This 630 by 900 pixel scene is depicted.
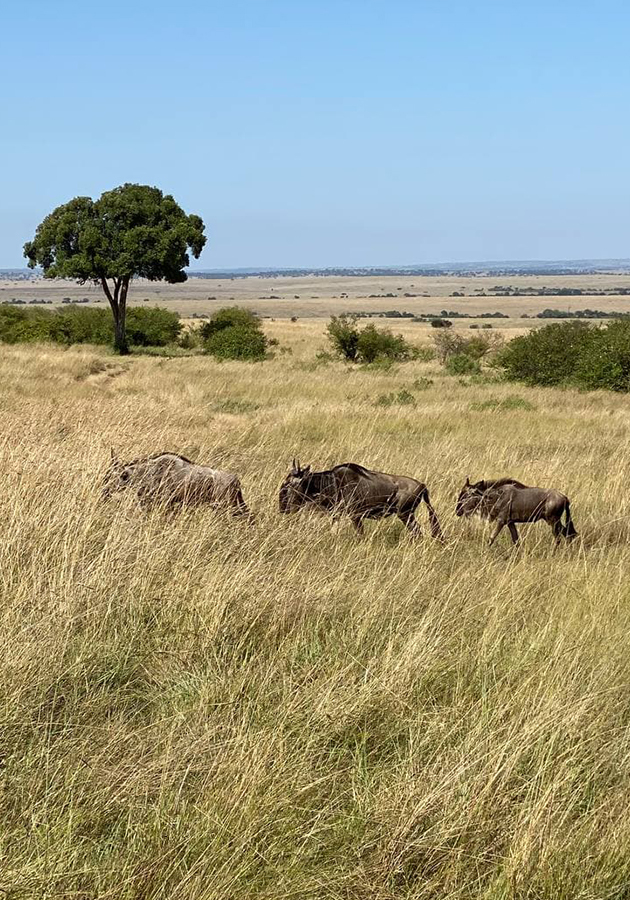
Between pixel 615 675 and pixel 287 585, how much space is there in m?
1.76

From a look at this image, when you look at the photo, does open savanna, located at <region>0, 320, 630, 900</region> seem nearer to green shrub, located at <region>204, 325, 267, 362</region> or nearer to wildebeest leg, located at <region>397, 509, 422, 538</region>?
wildebeest leg, located at <region>397, 509, 422, 538</region>

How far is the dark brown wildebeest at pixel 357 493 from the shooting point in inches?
298

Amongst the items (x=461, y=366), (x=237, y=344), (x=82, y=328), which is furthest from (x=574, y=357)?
(x=82, y=328)

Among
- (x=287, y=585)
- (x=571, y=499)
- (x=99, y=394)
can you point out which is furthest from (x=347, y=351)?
(x=287, y=585)

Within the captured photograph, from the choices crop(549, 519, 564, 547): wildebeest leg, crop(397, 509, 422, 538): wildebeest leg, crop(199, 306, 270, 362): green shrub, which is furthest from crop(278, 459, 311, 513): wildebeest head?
crop(199, 306, 270, 362): green shrub

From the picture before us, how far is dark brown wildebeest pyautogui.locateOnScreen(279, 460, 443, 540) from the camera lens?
757cm

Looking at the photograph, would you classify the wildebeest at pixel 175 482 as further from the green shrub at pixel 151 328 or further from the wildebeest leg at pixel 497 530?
A: the green shrub at pixel 151 328

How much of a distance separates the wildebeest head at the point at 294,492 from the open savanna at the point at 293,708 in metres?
0.22

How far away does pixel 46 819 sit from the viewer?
113 inches

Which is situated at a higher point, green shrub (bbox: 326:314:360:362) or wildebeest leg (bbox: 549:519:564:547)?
green shrub (bbox: 326:314:360:362)

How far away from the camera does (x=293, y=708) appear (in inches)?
143

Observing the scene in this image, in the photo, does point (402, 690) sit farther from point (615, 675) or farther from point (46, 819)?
point (46, 819)

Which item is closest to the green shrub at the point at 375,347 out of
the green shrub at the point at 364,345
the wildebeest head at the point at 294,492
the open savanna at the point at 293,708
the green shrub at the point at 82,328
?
the green shrub at the point at 364,345

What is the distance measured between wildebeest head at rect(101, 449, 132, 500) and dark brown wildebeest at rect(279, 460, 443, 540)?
4.30 ft
